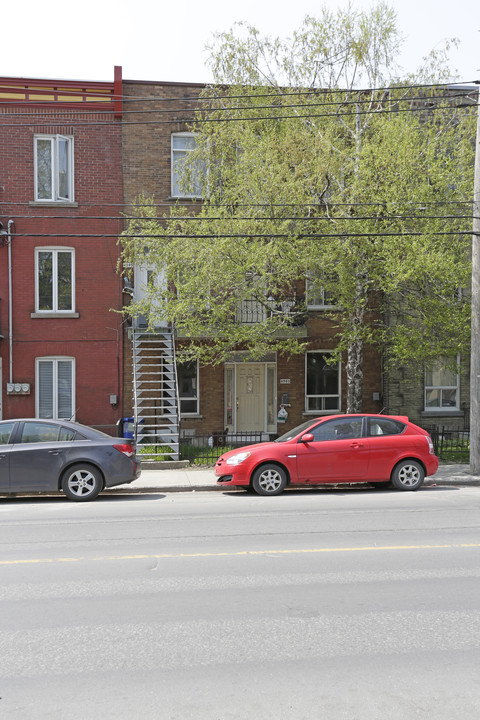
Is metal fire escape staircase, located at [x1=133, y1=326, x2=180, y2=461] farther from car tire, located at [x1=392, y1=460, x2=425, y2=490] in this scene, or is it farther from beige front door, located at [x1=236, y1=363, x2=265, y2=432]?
car tire, located at [x1=392, y1=460, x2=425, y2=490]

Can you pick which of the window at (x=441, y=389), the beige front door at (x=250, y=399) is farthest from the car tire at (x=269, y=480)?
the window at (x=441, y=389)

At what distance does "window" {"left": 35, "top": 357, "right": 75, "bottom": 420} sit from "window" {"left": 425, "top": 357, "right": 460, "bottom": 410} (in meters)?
11.0

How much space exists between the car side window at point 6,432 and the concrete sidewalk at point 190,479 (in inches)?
97.7

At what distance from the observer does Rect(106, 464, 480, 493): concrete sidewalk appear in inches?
522

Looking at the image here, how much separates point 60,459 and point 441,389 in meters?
13.6

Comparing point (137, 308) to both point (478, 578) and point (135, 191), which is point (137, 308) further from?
point (478, 578)

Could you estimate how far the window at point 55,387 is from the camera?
19406 millimetres

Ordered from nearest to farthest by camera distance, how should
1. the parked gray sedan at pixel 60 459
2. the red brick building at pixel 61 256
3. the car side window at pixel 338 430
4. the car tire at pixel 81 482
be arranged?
1. the parked gray sedan at pixel 60 459
2. the car tire at pixel 81 482
3. the car side window at pixel 338 430
4. the red brick building at pixel 61 256

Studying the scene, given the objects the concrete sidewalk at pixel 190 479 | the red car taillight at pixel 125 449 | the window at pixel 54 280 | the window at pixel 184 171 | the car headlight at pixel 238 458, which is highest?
the window at pixel 184 171

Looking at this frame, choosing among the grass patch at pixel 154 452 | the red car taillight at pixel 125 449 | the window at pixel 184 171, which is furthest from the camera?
the window at pixel 184 171

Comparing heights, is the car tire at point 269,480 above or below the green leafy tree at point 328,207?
below

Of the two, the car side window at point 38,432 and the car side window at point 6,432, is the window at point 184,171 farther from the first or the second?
the car side window at point 6,432

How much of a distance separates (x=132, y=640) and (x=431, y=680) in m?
2.12

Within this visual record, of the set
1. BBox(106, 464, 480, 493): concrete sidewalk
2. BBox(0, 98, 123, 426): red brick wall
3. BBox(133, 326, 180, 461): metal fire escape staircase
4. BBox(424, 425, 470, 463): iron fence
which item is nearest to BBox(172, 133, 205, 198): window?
BBox(0, 98, 123, 426): red brick wall
